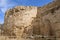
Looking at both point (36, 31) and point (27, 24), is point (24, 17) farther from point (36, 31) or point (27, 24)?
point (36, 31)

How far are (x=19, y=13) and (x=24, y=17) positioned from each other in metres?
0.54

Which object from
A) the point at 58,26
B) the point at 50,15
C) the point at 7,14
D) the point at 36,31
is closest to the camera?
the point at 58,26

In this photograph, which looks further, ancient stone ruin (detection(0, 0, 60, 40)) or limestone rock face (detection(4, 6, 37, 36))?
limestone rock face (detection(4, 6, 37, 36))

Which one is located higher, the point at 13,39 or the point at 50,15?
the point at 50,15

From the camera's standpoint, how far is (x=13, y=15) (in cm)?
1500

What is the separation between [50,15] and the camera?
471 inches

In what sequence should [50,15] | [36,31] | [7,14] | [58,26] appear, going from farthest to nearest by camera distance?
[7,14]
[36,31]
[50,15]
[58,26]

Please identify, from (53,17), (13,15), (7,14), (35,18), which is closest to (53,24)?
(53,17)

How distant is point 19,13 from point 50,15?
3553 mm

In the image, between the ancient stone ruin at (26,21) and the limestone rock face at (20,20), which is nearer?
the ancient stone ruin at (26,21)

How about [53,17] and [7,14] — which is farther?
[7,14]

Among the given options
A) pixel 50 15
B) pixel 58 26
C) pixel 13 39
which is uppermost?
pixel 50 15

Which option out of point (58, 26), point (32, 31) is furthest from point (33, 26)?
point (58, 26)

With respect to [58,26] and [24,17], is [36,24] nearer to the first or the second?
[24,17]
